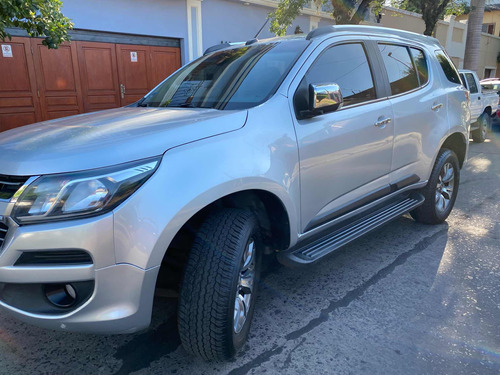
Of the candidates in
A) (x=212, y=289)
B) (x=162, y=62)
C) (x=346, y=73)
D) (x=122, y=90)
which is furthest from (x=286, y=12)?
(x=212, y=289)

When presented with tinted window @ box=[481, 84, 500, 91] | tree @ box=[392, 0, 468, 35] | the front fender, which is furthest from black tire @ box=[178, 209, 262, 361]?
tinted window @ box=[481, 84, 500, 91]

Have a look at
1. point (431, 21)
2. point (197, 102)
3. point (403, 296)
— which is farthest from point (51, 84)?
point (431, 21)

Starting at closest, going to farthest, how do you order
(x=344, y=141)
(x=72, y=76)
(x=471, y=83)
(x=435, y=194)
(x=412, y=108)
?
(x=344, y=141) < (x=412, y=108) < (x=435, y=194) < (x=72, y=76) < (x=471, y=83)

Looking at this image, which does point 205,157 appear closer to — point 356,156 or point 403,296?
point 356,156

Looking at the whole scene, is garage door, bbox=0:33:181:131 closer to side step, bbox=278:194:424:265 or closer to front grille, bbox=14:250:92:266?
front grille, bbox=14:250:92:266

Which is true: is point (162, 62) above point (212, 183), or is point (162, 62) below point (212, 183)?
above

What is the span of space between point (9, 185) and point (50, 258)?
40 cm

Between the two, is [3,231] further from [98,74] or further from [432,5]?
[432,5]

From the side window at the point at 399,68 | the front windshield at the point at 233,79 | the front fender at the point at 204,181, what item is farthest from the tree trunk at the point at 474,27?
the front fender at the point at 204,181

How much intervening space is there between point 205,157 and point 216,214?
0.36 m

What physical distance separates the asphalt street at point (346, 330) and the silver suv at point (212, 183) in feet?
1.17

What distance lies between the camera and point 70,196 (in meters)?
Answer: 1.69

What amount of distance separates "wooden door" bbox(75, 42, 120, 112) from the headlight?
286 inches

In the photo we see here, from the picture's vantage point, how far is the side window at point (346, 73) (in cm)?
279
